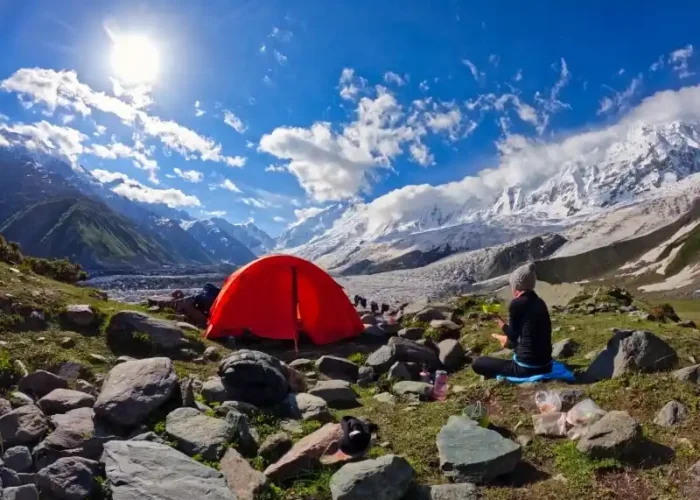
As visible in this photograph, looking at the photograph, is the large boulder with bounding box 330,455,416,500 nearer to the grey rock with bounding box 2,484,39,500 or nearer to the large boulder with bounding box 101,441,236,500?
the large boulder with bounding box 101,441,236,500

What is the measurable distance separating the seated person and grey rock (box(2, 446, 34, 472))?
760 centimetres

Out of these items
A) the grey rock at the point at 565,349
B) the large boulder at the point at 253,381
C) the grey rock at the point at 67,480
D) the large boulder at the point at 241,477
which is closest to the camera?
the grey rock at the point at 67,480

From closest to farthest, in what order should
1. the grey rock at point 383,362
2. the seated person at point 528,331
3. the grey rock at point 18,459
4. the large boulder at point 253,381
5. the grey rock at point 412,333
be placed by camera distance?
the grey rock at point 18,459 < the large boulder at point 253,381 < the seated person at point 528,331 < the grey rock at point 383,362 < the grey rock at point 412,333

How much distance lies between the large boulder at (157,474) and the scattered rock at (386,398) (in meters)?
4.13

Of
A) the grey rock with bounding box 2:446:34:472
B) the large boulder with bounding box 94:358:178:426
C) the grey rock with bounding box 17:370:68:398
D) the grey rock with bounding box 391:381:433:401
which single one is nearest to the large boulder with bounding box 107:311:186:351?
the grey rock with bounding box 17:370:68:398

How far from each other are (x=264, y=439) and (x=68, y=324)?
297 inches

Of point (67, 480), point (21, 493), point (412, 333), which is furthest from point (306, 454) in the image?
point (412, 333)

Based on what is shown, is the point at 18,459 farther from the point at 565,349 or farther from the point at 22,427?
the point at 565,349

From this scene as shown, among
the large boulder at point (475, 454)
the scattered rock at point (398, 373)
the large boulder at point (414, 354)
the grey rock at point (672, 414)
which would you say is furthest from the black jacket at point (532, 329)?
the large boulder at point (414, 354)

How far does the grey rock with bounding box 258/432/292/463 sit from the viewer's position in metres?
Answer: 6.86

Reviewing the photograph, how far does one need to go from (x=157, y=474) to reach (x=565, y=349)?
354 inches

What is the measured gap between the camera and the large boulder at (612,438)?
6250 mm

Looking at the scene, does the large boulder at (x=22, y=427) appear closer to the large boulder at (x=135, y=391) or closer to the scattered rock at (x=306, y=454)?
the large boulder at (x=135, y=391)

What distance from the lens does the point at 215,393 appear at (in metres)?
8.63
